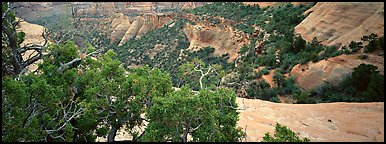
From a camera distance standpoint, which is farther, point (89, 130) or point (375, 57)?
point (375, 57)

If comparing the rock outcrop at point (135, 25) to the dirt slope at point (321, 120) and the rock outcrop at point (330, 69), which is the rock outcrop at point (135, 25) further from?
the dirt slope at point (321, 120)

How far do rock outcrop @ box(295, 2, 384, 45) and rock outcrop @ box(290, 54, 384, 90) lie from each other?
128 inches

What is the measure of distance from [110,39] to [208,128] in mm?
54373

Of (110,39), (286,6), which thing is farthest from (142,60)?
(286,6)

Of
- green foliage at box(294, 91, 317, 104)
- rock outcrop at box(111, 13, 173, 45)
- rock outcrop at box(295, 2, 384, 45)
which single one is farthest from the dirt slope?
rock outcrop at box(111, 13, 173, 45)

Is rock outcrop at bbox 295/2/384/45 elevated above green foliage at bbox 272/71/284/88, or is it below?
above

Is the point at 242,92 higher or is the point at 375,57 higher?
the point at 375,57

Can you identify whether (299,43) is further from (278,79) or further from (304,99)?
(304,99)

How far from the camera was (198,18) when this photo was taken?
145 ft

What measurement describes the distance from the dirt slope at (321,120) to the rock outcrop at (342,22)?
38.5 ft

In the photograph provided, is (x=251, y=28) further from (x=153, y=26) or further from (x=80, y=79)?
(x=80, y=79)

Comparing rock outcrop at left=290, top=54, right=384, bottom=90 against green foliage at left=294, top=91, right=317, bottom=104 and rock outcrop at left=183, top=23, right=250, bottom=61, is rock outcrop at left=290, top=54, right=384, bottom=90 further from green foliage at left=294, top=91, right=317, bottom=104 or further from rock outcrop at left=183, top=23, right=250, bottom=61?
rock outcrop at left=183, top=23, right=250, bottom=61

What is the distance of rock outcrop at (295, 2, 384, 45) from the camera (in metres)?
23.7

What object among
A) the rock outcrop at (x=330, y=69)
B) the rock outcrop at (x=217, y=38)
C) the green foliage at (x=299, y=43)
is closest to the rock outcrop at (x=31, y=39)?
the rock outcrop at (x=330, y=69)
